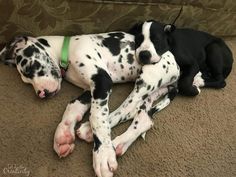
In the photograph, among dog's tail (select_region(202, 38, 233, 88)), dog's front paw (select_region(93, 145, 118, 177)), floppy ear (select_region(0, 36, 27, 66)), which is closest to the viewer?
dog's front paw (select_region(93, 145, 118, 177))

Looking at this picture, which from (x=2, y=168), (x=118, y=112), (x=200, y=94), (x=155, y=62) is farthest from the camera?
(x=200, y=94)

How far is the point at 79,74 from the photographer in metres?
2.13

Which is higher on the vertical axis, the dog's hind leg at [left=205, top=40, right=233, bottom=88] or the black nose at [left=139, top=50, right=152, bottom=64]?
the black nose at [left=139, top=50, right=152, bottom=64]

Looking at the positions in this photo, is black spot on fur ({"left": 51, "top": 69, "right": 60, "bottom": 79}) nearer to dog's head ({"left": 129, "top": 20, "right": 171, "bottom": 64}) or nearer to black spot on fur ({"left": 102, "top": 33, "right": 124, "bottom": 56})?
black spot on fur ({"left": 102, "top": 33, "right": 124, "bottom": 56})

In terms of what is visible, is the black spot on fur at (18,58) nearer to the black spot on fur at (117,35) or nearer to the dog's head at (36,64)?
the dog's head at (36,64)

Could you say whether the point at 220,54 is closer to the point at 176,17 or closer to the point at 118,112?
the point at 176,17

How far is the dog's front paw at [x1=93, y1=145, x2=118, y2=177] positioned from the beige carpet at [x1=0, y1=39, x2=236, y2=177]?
74 millimetres

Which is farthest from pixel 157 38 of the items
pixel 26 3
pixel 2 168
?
pixel 2 168

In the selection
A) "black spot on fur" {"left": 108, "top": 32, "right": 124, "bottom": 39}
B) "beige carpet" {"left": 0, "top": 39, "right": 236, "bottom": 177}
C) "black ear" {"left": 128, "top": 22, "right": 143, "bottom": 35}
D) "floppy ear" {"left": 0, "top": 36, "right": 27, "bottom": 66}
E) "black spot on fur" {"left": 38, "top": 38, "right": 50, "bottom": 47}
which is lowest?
"beige carpet" {"left": 0, "top": 39, "right": 236, "bottom": 177}

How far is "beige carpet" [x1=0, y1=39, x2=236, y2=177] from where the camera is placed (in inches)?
72.8

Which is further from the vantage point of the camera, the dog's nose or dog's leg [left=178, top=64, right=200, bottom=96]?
dog's leg [left=178, top=64, right=200, bottom=96]

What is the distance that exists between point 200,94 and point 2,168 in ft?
4.52

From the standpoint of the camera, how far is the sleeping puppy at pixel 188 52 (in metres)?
2.28

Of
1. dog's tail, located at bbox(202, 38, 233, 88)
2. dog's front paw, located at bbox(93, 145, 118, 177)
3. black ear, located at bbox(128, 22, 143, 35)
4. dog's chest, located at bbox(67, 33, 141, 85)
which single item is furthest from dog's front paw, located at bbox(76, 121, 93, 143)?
dog's tail, located at bbox(202, 38, 233, 88)
